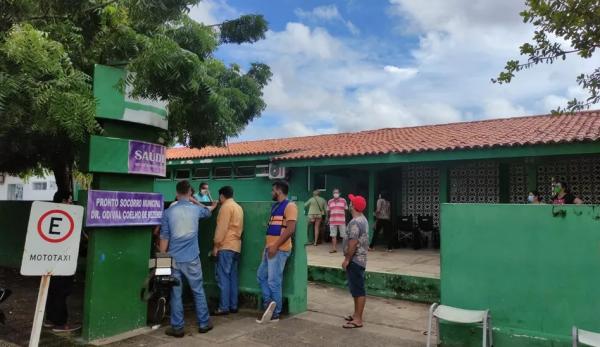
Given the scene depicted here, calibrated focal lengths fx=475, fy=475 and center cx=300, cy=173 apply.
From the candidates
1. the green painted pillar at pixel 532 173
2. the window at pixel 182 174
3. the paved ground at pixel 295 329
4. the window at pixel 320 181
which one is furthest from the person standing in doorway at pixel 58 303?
the window at pixel 182 174

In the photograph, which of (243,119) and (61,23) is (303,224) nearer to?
(243,119)

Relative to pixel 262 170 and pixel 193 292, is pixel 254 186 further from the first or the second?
pixel 193 292

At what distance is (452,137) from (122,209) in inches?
369

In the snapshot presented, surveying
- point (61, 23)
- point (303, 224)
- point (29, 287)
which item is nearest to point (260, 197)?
point (29, 287)

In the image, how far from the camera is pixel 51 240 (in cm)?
393

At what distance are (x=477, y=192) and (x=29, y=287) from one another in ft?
34.7

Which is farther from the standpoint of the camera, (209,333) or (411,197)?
(411,197)

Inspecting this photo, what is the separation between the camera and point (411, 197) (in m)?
13.6

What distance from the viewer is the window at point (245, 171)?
15929mm

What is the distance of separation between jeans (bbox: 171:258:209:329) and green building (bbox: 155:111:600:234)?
701cm

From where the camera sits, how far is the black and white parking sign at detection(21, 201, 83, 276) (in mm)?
3789

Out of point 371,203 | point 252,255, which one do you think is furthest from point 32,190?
point 252,255

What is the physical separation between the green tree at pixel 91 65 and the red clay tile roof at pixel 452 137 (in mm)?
5090

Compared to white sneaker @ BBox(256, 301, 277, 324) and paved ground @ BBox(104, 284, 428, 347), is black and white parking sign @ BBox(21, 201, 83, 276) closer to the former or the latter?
paved ground @ BBox(104, 284, 428, 347)
